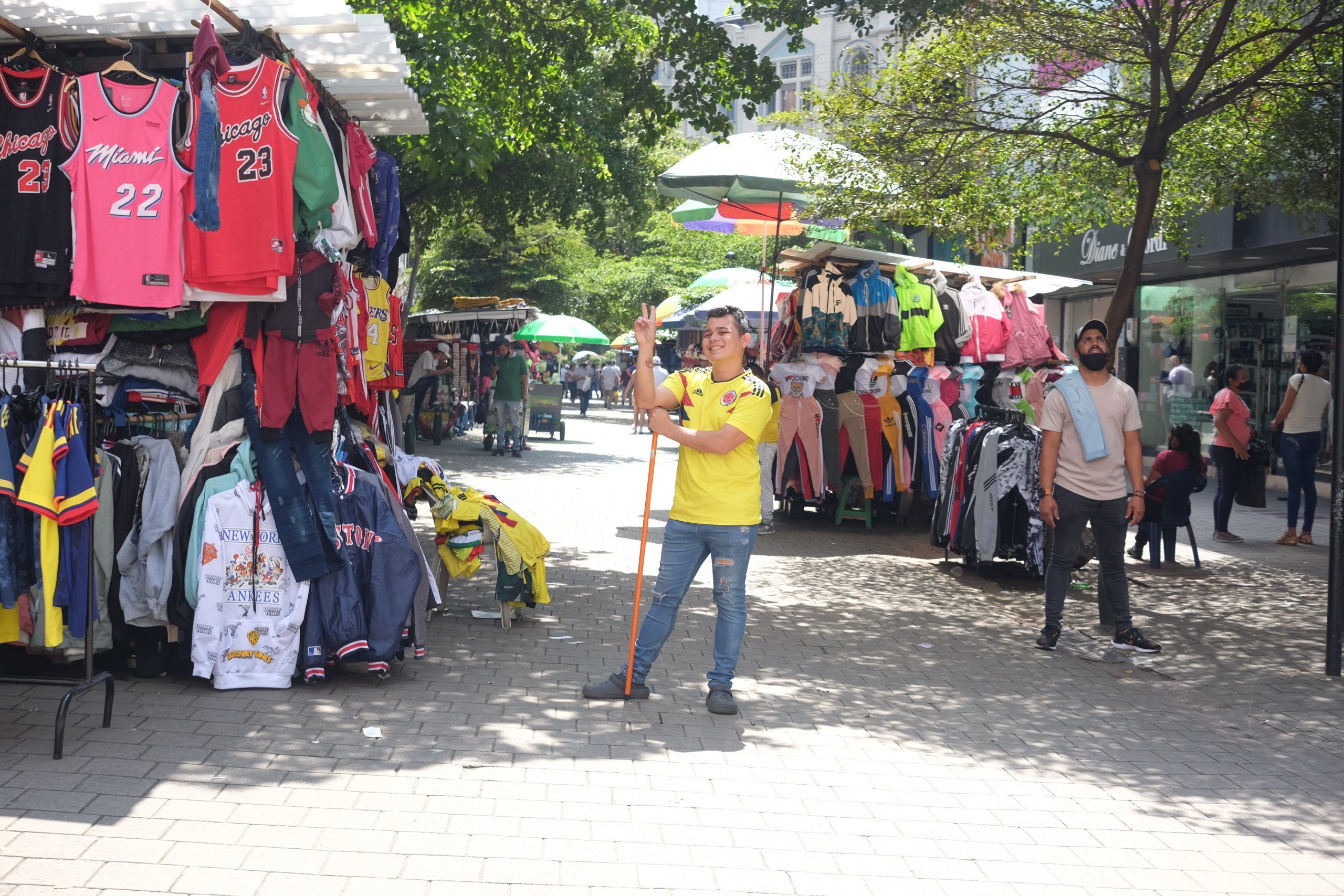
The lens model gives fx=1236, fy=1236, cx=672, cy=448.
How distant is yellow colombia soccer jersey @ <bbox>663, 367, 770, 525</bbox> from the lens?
19.6 ft

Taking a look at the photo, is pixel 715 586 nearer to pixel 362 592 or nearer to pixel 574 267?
pixel 362 592

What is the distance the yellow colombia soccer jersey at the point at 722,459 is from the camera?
598 cm

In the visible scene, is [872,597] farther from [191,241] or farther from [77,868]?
[77,868]

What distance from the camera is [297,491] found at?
240 inches

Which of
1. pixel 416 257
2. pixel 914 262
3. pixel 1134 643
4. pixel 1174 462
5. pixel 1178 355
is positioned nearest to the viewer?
pixel 1134 643

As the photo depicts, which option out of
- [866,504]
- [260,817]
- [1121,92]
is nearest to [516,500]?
[866,504]

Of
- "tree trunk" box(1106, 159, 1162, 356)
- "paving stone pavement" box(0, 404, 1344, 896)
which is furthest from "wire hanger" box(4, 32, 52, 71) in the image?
"tree trunk" box(1106, 159, 1162, 356)

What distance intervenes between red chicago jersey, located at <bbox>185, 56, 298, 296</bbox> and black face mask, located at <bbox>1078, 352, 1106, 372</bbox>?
485 centimetres

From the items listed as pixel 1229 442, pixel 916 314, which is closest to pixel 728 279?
pixel 916 314

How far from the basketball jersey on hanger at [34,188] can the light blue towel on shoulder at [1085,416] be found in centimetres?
578

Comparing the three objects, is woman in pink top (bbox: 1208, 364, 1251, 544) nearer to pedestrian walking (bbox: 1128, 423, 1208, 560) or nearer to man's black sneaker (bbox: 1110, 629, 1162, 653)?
pedestrian walking (bbox: 1128, 423, 1208, 560)

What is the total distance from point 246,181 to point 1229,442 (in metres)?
10.5

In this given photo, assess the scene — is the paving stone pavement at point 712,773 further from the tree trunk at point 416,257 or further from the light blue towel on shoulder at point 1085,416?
the tree trunk at point 416,257

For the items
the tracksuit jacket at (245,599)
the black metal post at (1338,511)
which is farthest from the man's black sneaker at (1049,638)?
the tracksuit jacket at (245,599)
